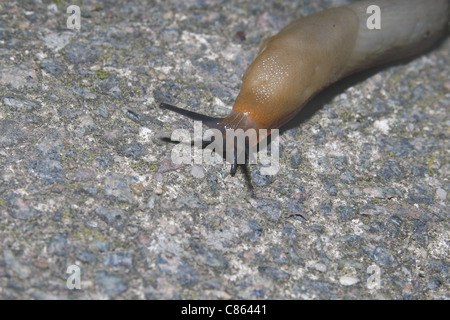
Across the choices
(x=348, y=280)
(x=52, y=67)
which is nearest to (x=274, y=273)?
(x=348, y=280)

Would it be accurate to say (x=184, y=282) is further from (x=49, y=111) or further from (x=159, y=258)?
(x=49, y=111)

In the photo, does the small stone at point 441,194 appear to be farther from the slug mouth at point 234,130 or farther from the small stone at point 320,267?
the slug mouth at point 234,130

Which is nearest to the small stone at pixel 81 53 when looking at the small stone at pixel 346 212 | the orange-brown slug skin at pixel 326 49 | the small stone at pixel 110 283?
the orange-brown slug skin at pixel 326 49

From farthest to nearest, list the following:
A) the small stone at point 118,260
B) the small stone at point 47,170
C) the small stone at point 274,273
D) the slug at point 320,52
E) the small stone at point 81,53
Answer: the small stone at point 81,53 < the slug at point 320,52 < the small stone at point 47,170 < the small stone at point 274,273 < the small stone at point 118,260

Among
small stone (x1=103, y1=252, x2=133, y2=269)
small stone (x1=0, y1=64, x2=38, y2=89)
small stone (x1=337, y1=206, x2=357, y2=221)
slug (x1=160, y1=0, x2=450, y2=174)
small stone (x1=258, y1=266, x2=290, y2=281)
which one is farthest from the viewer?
slug (x1=160, y1=0, x2=450, y2=174)

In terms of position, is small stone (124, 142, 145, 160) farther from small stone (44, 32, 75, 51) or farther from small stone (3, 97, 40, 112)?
small stone (44, 32, 75, 51)

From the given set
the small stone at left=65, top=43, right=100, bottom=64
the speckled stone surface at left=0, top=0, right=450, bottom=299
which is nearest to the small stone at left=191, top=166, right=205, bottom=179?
the speckled stone surface at left=0, top=0, right=450, bottom=299
